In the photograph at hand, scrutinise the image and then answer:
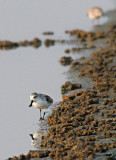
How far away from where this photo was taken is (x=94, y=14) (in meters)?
35.2

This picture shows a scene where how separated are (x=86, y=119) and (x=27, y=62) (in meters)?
11.5


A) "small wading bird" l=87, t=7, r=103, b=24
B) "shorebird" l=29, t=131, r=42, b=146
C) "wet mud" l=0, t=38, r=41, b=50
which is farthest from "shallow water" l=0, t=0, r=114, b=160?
"small wading bird" l=87, t=7, r=103, b=24

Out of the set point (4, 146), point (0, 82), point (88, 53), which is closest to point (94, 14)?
point (88, 53)

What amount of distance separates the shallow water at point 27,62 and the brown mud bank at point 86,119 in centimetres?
79

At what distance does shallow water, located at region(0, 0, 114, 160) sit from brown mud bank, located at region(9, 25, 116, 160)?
31.0 inches

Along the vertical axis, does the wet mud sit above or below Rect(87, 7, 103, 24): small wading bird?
below

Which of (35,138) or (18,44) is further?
(18,44)

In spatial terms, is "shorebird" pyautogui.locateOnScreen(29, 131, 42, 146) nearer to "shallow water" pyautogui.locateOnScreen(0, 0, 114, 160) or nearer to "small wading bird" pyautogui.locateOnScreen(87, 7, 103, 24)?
"shallow water" pyautogui.locateOnScreen(0, 0, 114, 160)

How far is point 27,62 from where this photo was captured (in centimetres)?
2653

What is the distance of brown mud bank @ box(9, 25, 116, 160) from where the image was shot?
1294 cm

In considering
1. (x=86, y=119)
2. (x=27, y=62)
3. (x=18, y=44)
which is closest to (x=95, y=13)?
(x=18, y=44)

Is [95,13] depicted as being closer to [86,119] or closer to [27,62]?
[27,62]

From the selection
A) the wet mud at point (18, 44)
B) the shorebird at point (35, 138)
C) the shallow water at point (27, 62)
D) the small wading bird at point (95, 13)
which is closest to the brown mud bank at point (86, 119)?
the shorebird at point (35, 138)

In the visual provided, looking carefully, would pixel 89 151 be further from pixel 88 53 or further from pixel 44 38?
pixel 44 38
